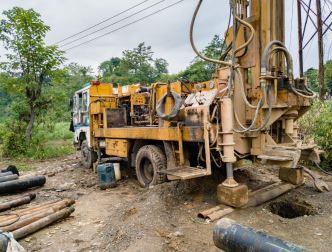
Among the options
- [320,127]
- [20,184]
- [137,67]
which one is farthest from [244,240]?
[137,67]

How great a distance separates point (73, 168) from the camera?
380 inches

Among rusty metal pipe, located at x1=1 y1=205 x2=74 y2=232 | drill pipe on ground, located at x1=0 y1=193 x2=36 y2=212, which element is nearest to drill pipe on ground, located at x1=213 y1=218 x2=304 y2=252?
rusty metal pipe, located at x1=1 y1=205 x2=74 y2=232

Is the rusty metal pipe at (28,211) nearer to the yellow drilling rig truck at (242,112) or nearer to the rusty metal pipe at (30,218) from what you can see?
the rusty metal pipe at (30,218)

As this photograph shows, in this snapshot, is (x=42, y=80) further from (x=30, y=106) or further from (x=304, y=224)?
(x=304, y=224)

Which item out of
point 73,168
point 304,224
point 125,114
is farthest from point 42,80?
point 304,224

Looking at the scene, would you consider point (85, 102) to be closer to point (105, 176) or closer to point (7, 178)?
point (7, 178)

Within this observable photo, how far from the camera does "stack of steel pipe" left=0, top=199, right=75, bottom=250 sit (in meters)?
4.21

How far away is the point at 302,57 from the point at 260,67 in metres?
7.77

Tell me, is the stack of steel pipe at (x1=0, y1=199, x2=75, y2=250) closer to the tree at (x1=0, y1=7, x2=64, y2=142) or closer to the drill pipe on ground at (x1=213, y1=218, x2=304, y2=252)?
the drill pipe on ground at (x1=213, y1=218, x2=304, y2=252)

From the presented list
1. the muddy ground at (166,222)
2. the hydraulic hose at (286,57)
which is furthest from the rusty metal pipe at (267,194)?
the hydraulic hose at (286,57)

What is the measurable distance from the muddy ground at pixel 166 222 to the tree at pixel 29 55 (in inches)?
307

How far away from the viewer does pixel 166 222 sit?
4223 millimetres

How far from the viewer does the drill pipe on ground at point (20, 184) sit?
670 centimetres

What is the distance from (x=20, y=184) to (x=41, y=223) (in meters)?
2.84
